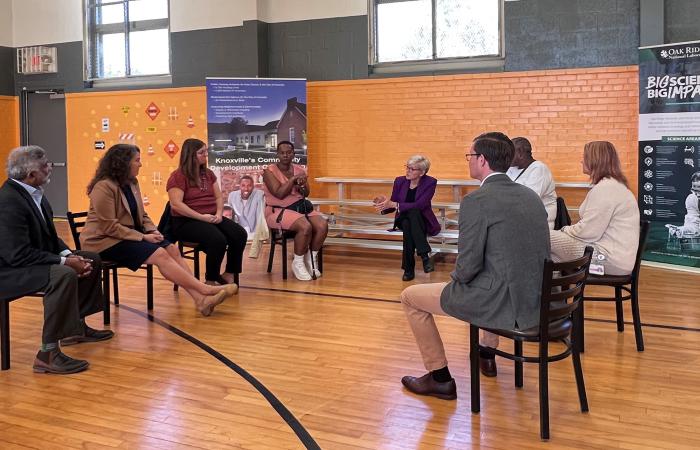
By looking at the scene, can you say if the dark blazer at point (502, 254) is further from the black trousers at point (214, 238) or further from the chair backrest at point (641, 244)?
the black trousers at point (214, 238)

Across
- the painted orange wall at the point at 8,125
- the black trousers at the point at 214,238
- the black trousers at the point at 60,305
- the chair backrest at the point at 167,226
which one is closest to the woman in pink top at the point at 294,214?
the black trousers at the point at 214,238

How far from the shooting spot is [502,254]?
3064mm

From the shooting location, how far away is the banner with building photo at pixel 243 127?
8.88 metres

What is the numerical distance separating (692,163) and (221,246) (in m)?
4.47

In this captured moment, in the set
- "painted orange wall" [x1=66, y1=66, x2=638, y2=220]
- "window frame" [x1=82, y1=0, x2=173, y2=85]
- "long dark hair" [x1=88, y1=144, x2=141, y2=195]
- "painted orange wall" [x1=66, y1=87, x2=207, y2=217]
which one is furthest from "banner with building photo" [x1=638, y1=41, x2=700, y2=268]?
"window frame" [x1=82, y1=0, x2=173, y2=85]

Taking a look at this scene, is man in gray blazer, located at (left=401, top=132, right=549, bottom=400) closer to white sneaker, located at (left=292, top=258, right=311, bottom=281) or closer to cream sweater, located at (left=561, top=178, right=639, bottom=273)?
cream sweater, located at (left=561, top=178, right=639, bottom=273)

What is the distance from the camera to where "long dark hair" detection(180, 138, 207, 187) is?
19.4 ft

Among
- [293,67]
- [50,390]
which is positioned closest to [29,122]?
[293,67]

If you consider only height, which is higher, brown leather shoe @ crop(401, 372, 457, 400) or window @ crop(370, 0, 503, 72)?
window @ crop(370, 0, 503, 72)

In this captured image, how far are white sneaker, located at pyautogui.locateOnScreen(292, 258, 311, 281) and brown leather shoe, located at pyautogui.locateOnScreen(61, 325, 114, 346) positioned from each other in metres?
2.20

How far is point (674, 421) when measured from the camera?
3.21m

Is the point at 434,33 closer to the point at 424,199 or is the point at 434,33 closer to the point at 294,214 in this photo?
the point at 424,199

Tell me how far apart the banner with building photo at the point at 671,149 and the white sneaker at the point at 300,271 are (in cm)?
348

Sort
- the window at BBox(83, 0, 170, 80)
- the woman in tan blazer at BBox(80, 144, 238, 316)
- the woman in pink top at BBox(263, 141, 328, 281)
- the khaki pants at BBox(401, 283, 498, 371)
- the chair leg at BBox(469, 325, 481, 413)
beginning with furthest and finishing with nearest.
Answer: the window at BBox(83, 0, 170, 80), the woman in pink top at BBox(263, 141, 328, 281), the woman in tan blazer at BBox(80, 144, 238, 316), the khaki pants at BBox(401, 283, 498, 371), the chair leg at BBox(469, 325, 481, 413)
